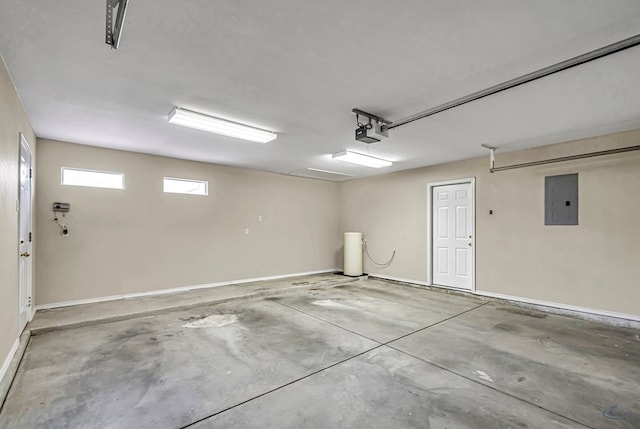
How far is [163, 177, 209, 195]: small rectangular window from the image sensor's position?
5.32 m

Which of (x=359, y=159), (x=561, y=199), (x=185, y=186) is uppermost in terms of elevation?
(x=359, y=159)

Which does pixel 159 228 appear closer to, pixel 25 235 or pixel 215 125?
pixel 25 235

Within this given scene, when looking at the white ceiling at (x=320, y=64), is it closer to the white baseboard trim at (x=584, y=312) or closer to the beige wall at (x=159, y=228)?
the beige wall at (x=159, y=228)

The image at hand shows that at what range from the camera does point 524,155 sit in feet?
15.5

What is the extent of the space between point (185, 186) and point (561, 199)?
6258 millimetres

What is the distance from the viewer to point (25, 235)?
3410 mm

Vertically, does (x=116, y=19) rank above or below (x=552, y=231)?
above

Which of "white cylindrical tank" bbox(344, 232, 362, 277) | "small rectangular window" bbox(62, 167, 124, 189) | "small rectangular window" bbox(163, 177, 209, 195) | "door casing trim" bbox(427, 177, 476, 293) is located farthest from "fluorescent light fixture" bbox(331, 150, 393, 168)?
"small rectangular window" bbox(62, 167, 124, 189)

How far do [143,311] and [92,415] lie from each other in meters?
2.27

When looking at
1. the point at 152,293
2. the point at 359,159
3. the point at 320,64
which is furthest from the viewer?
the point at 359,159

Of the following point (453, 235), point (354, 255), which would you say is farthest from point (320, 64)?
point (354, 255)

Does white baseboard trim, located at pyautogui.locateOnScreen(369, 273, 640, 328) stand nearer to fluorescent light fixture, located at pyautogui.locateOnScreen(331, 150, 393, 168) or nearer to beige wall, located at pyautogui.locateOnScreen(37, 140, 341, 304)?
fluorescent light fixture, located at pyautogui.locateOnScreen(331, 150, 393, 168)

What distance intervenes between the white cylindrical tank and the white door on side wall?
1.80 metres

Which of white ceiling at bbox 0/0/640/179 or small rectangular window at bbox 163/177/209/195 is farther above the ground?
white ceiling at bbox 0/0/640/179
